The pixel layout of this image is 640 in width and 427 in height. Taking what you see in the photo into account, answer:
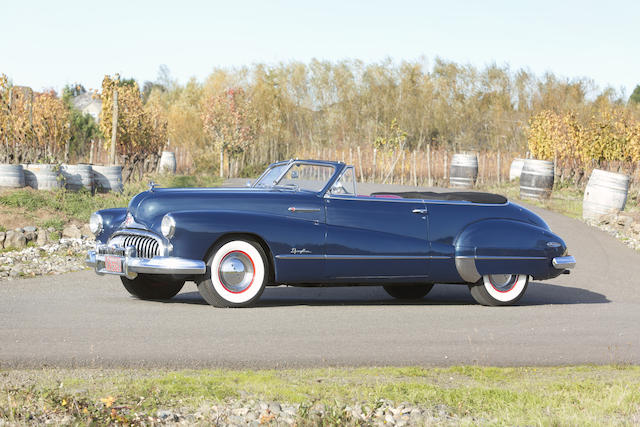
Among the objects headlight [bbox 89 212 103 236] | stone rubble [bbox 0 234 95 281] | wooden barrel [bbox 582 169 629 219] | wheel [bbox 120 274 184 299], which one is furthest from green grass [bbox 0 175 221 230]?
wooden barrel [bbox 582 169 629 219]

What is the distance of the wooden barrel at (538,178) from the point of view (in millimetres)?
25875

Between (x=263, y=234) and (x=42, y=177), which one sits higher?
(x=42, y=177)

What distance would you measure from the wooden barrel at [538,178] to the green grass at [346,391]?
20.3 meters

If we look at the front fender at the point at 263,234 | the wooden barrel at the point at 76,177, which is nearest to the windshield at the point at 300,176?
the front fender at the point at 263,234

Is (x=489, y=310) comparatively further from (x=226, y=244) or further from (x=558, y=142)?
(x=558, y=142)

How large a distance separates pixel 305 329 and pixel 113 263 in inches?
91.3

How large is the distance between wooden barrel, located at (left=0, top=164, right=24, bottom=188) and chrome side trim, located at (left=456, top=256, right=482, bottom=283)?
13910 millimetres

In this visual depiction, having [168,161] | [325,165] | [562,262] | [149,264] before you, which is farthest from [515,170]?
[149,264]

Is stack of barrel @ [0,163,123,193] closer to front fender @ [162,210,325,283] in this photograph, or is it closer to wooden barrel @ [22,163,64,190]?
wooden barrel @ [22,163,64,190]

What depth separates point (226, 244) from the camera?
8.36 m

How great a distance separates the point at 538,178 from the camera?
25.9m

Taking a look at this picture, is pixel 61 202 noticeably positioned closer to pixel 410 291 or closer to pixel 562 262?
pixel 410 291

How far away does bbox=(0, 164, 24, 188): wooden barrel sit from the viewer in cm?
1972

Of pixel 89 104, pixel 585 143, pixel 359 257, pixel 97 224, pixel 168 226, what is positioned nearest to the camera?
pixel 168 226
